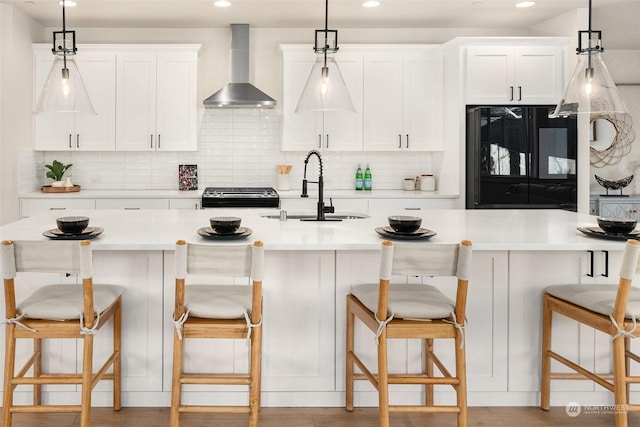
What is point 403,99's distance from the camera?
5543mm

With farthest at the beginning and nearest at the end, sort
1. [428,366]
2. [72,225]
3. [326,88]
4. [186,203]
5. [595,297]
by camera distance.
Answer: [186,203] < [326,88] < [428,366] < [72,225] < [595,297]

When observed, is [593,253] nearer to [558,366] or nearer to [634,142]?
[558,366]

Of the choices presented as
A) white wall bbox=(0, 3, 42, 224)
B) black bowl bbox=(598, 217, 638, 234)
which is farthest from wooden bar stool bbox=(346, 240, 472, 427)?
white wall bbox=(0, 3, 42, 224)

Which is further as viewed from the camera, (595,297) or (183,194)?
(183,194)

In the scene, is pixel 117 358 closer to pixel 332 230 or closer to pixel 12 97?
pixel 332 230

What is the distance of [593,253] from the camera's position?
2.93 meters

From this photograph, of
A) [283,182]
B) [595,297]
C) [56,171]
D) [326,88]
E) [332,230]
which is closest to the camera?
[595,297]

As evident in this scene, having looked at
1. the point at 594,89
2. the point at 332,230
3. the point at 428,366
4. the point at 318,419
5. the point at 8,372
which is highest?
the point at 594,89

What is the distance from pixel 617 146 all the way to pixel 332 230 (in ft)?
18.2

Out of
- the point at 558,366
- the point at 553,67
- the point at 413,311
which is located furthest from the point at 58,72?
the point at 553,67

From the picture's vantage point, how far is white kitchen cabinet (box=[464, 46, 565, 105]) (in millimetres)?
5145

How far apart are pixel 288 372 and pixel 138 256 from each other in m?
0.93

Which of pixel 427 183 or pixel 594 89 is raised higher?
pixel 594 89

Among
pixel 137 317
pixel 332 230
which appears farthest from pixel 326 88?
pixel 137 317
